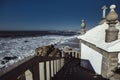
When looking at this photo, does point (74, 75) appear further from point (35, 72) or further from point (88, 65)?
point (35, 72)

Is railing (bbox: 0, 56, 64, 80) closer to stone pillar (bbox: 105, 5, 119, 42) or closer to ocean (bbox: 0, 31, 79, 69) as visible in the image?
stone pillar (bbox: 105, 5, 119, 42)

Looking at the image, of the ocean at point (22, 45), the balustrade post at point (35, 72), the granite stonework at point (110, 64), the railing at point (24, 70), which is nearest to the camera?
the railing at point (24, 70)

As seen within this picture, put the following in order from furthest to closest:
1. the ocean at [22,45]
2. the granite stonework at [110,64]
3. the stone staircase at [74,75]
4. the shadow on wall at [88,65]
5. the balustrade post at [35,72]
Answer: the ocean at [22,45] < the shadow on wall at [88,65] < the granite stonework at [110,64] < the stone staircase at [74,75] < the balustrade post at [35,72]

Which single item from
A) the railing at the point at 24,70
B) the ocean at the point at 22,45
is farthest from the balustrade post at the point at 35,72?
the ocean at the point at 22,45

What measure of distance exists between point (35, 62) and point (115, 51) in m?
3.15

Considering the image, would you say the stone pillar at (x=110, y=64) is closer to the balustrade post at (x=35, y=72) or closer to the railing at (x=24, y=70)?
the railing at (x=24, y=70)

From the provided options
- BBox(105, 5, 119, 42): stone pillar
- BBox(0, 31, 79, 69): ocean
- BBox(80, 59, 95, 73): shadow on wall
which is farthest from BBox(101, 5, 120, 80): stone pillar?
BBox(0, 31, 79, 69): ocean

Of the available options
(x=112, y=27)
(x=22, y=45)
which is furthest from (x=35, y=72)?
(x=22, y=45)

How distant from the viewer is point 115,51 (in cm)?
458

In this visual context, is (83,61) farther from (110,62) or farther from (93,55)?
(110,62)

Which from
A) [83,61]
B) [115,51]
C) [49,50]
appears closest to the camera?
[115,51]

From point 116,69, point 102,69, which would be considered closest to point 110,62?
point 116,69

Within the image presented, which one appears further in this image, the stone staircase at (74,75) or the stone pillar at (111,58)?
the stone pillar at (111,58)

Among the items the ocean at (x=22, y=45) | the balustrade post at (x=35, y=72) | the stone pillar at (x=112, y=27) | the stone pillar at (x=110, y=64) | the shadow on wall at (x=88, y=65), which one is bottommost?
the ocean at (x=22, y=45)
